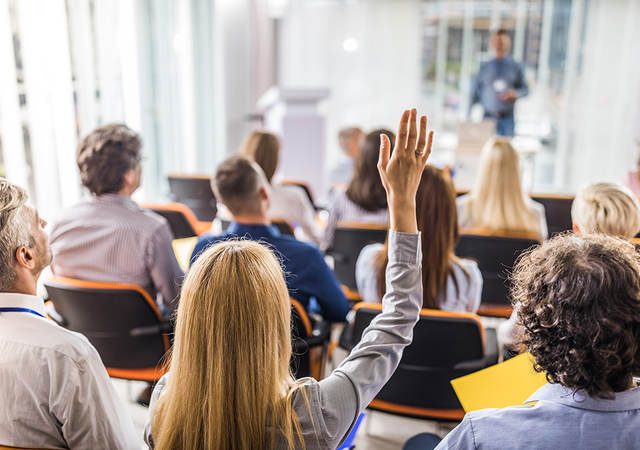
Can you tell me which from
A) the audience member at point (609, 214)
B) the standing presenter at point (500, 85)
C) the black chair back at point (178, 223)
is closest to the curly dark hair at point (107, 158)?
the black chair back at point (178, 223)

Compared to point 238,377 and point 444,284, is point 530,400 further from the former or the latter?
point 444,284

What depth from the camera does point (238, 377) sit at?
3.23 feet

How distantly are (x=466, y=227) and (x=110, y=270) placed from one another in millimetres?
1916

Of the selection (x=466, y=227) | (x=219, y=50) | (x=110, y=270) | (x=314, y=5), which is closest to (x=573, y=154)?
(x=314, y=5)

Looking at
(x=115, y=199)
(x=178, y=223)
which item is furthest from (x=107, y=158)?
(x=178, y=223)

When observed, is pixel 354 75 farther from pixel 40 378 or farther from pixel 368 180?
pixel 40 378

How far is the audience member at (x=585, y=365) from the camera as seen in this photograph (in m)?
0.90

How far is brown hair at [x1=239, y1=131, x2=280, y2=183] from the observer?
349cm

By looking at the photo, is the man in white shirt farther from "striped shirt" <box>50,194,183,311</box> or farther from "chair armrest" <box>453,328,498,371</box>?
"chair armrest" <box>453,328,498,371</box>

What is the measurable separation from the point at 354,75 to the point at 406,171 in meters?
7.76

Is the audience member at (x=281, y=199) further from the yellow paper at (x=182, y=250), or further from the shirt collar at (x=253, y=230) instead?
the shirt collar at (x=253, y=230)

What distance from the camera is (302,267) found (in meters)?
2.13

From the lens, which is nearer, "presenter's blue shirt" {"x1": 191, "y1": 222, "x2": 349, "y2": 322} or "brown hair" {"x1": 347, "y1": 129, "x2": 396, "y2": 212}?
"presenter's blue shirt" {"x1": 191, "y1": 222, "x2": 349, "y2": 322}

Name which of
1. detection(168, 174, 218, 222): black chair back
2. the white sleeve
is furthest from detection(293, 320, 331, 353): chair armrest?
detection(168, 174, 218, 222): black chair back
